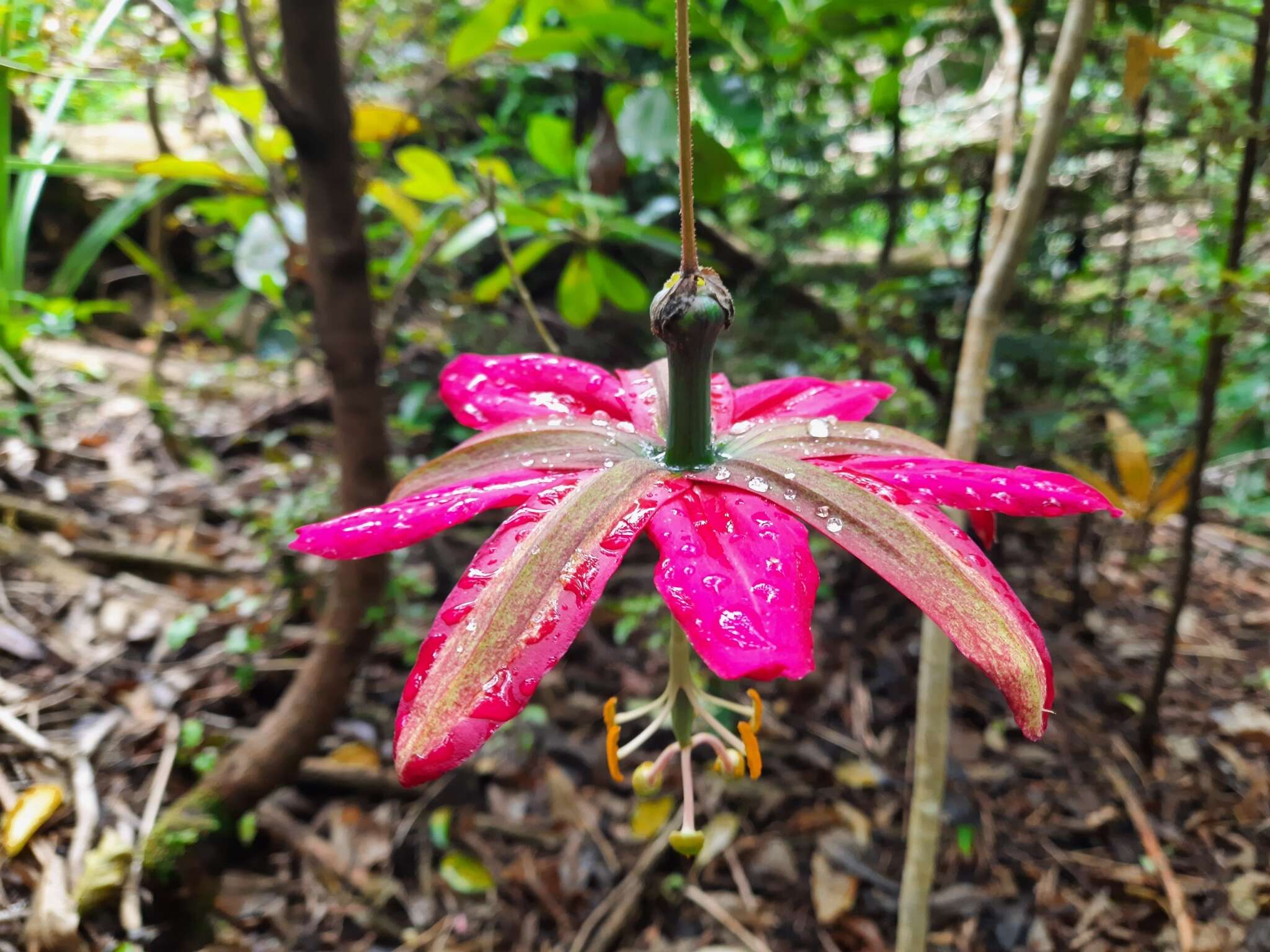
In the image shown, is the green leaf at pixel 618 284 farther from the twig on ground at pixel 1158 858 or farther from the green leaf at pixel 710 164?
the twig on ground at pixel 1158 858

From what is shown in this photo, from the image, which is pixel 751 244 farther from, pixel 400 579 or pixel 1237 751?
pixel 1237 751

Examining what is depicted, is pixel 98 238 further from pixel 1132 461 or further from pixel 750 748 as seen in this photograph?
pixel 1132 461

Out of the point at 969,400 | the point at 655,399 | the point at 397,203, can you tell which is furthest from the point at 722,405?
the point at 397,203

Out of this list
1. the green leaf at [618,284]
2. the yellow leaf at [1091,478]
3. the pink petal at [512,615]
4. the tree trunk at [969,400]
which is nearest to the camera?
the pink petal at [512,615]

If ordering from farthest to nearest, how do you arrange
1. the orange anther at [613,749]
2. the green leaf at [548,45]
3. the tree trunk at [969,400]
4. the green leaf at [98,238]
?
the green leaf at [98,238] → the green leaf at [548,45] → the tree trunk at [969,400] → the orange anther at [613,749]

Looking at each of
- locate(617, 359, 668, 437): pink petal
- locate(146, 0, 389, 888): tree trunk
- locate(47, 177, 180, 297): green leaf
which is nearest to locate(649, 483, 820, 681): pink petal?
locate(617, 359, 668, 437): pink petal

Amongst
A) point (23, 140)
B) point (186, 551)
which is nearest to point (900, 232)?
point (186, 551)

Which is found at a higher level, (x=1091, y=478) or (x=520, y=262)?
(x=520, y=262)

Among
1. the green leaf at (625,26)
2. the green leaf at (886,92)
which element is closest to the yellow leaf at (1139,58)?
the green leaf at (886,92)
